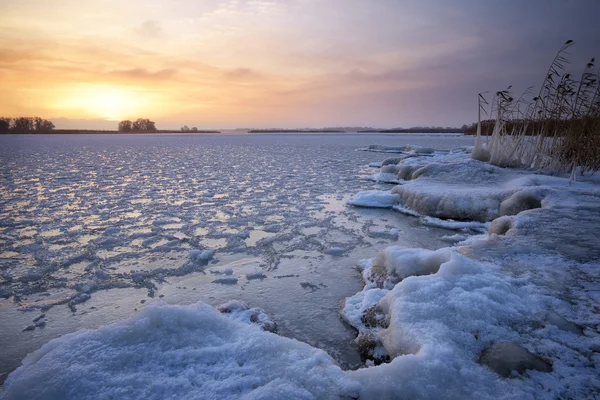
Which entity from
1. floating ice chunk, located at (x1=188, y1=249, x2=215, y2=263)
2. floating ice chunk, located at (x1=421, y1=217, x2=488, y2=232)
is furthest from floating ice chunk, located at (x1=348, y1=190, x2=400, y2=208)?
floating ice chunk, located at (x1=188, y1=249, x2=215, y2=263)

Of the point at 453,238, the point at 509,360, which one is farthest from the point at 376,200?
the point at 509,360

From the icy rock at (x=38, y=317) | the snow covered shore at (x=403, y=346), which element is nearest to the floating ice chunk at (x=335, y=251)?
the snow covered shore at (x=403, y=346)

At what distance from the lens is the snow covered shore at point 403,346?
83.4 inches

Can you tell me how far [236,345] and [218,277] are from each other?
218 cm

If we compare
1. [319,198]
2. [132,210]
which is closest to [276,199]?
[319,198]

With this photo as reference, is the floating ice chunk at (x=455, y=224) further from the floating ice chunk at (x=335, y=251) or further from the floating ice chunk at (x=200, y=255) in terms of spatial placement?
the floating ice chunk at (x=200, y=255)

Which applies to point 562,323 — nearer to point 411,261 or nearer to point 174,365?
point 411,261

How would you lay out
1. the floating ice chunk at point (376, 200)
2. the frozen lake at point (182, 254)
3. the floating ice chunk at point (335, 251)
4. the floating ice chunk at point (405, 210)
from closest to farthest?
1. the frozen lake at point (182, 254)
2. the floating ice chunk at point (335, 251)
3. the floating ice chunk at point (405, 210)
4. the floating ice chunk at point (376, 200)

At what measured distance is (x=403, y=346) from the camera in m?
2.68

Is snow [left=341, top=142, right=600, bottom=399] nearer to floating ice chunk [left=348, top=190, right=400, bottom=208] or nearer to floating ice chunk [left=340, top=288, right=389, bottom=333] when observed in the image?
floating ice chunk [left=340, top=288, right=389, bottom=333]

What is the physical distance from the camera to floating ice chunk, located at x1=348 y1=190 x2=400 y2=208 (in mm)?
9141

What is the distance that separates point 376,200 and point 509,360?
22.9ft

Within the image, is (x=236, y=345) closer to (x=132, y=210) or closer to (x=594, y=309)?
(x=594, y=309)

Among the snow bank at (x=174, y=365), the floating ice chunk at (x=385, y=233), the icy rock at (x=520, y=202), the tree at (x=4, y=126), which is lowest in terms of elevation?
the floating ice chunk at (x=385, y=233)
